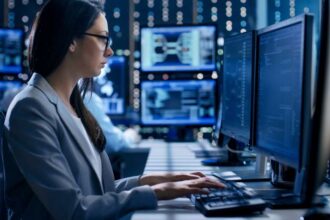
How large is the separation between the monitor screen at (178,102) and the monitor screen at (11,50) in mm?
1079

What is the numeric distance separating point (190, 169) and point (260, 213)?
986 mm

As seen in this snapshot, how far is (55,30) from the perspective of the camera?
1604 millimetres

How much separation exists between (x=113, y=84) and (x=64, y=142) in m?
2.58

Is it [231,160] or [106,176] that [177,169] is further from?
[106,176]

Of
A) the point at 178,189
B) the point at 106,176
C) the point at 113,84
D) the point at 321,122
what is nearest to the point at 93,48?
the point at 106,176

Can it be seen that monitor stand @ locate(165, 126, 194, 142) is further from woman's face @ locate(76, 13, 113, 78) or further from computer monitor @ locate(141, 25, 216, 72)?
woman's face @ locate(76, 13, 113, 78)

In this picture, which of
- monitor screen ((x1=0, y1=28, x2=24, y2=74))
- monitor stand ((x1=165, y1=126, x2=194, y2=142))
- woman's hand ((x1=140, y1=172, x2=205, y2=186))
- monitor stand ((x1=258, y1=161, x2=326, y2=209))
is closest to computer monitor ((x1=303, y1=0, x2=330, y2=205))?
monitor stand ((x1=258, y1=161, x2=326, y2=209))

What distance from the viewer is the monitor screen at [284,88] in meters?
1.39

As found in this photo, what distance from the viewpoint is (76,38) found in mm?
1655

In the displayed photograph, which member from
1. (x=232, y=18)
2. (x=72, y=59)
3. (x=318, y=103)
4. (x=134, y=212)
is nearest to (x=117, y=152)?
(x=232, y=18)

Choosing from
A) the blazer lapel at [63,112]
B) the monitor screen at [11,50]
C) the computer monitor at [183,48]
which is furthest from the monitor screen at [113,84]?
the blazer lapel at [63,112]

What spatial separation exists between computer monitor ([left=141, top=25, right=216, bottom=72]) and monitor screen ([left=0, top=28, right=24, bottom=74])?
1013 millimetres

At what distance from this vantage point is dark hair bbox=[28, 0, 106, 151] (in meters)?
1.60

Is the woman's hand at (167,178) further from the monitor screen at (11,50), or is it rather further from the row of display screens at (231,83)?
the monitor screen at (11,50)
